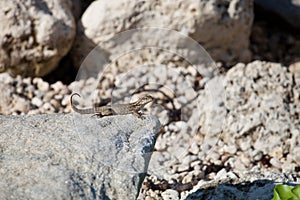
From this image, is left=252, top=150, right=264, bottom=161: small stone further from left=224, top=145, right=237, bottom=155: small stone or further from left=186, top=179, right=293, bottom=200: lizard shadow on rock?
left=186, top=179, right=293, bottom=200: lizard shadow on rock

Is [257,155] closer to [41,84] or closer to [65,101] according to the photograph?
[65,101]

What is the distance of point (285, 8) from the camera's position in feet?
23.5

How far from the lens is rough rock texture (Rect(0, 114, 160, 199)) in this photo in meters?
2.91

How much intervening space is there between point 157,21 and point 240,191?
2433mm

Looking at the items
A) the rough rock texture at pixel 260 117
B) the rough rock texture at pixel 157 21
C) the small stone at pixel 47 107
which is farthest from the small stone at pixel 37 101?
the rough rock texture at pixel 260 117

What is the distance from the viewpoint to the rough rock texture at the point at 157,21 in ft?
19.1

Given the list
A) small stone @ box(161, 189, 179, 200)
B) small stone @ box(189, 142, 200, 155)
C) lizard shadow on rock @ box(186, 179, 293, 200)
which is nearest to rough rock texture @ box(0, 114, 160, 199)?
lizard shadow on rock @ box(186, 179, 293, 200)

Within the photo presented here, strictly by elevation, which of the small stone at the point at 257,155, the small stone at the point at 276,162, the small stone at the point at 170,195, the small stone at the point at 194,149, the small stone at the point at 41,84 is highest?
the small stone at the point at 276,162

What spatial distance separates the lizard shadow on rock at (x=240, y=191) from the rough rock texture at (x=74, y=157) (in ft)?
2.24

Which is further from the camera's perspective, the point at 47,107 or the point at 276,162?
the point at 47,107

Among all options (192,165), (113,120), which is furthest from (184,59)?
(113,120)

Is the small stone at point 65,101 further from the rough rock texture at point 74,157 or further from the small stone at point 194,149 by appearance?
the rough rock texture at point 74,157

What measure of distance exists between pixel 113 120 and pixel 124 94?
2.20 m

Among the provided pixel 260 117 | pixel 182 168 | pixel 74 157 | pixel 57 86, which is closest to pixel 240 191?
pixel 182 168
